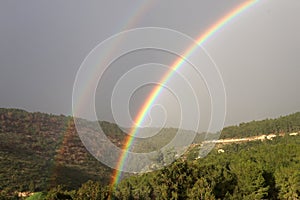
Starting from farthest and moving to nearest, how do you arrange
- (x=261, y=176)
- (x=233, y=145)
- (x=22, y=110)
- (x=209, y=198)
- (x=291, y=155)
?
(x=22, y=110) → (x=233, y=145) → (x=291, y=155) → (x=261, y=176) → (x=209, y=198)

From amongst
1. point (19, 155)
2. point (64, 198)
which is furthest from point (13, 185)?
point (64, 198)

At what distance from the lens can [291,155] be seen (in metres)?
58.8

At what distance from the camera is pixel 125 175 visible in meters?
77.7

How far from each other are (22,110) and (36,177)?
64.0 meters

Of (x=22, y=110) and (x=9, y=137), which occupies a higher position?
(x=22, y=110)

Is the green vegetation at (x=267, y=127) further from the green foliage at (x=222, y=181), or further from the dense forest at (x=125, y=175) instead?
the green foliage at (x=222, y=181)

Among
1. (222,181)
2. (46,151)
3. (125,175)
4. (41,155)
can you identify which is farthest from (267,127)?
(222,181)

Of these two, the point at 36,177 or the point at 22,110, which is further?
the point at 22,110

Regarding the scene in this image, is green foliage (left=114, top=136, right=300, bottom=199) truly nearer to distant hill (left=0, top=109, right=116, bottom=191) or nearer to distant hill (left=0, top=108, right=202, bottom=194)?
distant hill (left=0, top=108, right=202, bottom=194)

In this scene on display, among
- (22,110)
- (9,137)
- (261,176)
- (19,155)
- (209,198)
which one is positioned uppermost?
(22,110)

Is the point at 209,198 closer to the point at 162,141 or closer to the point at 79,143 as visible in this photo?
the point at 162,141

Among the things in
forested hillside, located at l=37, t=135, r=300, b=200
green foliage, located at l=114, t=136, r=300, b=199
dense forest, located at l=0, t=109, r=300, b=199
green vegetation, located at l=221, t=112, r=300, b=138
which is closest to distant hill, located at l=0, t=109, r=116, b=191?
dense forest, located at l=0, t=109, r=300, b=199

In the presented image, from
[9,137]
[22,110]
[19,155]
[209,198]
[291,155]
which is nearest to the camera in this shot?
[209,198]

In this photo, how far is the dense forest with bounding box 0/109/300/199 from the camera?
35.1 metres
